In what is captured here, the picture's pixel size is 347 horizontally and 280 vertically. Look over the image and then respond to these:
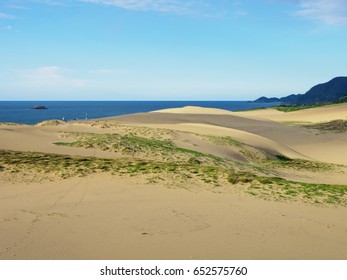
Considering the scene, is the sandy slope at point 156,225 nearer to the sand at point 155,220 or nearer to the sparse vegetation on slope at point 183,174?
the sand at point 155,220

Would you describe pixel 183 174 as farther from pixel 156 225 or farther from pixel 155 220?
Answer: pixel 156 225

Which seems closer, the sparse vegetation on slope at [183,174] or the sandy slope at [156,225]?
the sandy slope at [156,225]

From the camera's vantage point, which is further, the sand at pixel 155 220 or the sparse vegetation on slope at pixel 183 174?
the sparse vegetation on slope at pixel 183 174

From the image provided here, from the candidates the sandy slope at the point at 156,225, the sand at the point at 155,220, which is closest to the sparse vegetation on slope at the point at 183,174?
the sand at the point at 155,220

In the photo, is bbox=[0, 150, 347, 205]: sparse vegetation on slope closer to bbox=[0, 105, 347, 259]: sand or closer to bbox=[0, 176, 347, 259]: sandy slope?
bbox=[0, 105, 347, 259]: sand

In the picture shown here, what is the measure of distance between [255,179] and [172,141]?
1011cm

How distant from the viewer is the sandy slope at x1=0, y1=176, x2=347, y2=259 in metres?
6.28

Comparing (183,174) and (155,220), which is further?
(183,174)

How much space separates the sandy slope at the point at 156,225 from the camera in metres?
6.28

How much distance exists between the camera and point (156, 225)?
24.7 ft

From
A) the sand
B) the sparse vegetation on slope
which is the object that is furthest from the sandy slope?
the sparse vegetation on slope

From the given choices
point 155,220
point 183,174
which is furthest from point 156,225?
point 183,174
